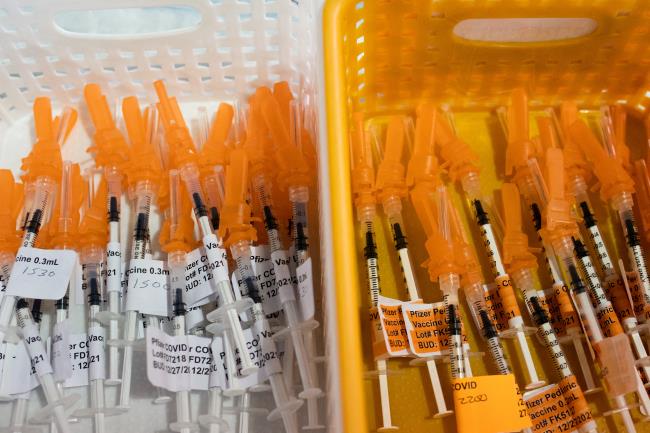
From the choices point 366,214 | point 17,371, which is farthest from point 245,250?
point 17,371

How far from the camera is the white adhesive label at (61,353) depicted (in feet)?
3.60

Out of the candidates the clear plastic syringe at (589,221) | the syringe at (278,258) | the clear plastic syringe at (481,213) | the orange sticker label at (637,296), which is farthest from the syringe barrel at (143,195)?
the orange sticker label at (637,296)

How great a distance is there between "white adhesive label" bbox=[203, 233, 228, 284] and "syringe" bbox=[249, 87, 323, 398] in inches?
3.6

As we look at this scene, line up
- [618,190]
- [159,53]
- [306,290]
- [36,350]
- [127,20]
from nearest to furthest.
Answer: [306,290] < [36,350] < [618,190] < [159,53] < [127,20]

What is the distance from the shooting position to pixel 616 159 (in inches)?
48.3

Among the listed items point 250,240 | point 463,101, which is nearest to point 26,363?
point 250,240

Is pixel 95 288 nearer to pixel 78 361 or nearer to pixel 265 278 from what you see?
pixel 78 361

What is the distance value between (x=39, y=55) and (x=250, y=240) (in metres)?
0.63

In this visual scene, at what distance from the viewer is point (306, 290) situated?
0.99m

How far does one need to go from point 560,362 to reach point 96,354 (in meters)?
0.85

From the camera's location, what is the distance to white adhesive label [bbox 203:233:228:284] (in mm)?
1101

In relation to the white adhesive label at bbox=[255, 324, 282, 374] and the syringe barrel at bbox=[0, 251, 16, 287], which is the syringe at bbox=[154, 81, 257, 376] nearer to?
the white adhesive label at bbox=[255, 324, 282, 374]

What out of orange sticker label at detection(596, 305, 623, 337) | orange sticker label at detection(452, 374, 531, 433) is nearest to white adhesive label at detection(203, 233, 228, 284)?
orange sticker label at detection(452, 374, 531, 433)

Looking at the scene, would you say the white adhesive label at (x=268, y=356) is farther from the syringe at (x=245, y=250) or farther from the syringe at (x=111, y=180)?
the syringe at (x=111, y=180)
